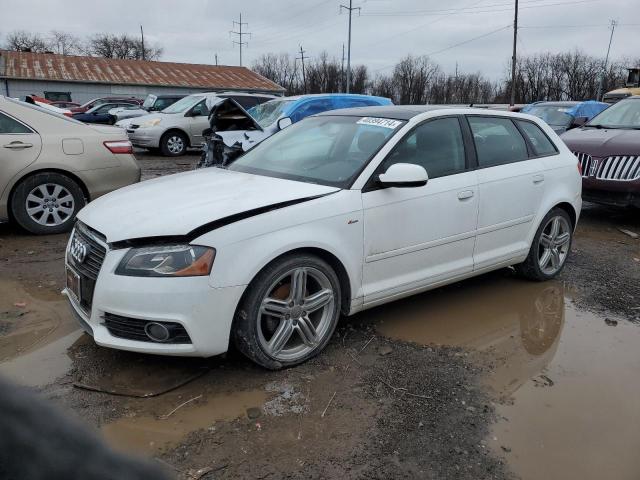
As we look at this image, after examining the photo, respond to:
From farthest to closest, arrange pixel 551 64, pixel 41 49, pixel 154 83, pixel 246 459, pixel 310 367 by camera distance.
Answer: pixel 41 49
pixel 551 64
pixel 154 83
pixel 310 367
pixel 246 459

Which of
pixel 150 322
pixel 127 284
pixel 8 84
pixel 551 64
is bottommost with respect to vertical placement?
pixel 150 322

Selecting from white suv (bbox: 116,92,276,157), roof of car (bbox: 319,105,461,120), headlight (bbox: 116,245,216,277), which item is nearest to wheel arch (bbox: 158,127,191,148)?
white suv (bbox: 116,92,276,157)

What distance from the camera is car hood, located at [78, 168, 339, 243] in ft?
9.95

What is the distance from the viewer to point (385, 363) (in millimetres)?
3445

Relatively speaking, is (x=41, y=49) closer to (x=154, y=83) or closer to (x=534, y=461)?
(x=154, y=83)

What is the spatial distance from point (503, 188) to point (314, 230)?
6.10 feet

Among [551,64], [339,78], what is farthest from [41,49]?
[551,64]

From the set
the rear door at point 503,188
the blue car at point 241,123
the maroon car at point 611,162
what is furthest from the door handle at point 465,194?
the maroon car at point 611,162

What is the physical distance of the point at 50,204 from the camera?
6066 mm

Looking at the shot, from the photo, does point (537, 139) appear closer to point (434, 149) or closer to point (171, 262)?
point (434, 149)

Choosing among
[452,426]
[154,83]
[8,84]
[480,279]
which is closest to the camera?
[452,426]

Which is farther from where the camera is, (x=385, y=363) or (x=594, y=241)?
(x=594, y=241)

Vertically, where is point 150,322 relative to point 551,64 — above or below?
below

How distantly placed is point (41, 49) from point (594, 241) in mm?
82834
